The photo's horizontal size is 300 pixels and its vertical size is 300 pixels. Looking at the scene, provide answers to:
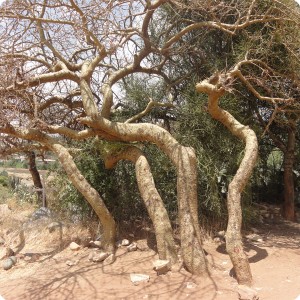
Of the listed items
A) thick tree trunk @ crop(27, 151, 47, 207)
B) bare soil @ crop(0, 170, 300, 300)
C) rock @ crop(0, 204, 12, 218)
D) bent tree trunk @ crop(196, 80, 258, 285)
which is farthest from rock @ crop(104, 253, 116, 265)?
rock @ crop(0, 204, 12, 218)

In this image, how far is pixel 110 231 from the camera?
236 inches

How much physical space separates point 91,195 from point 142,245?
1.37 metres

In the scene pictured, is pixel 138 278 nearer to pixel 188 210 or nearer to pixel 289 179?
pixel 188 210

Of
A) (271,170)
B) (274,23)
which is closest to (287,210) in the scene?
(271,170)

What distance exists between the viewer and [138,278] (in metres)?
4.83

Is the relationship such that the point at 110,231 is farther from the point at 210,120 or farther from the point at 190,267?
the point at 210,120

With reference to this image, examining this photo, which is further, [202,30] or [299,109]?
[202,30]

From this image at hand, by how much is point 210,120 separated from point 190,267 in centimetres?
317

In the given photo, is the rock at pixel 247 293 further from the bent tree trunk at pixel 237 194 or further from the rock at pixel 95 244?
the rock at pixel 95 244

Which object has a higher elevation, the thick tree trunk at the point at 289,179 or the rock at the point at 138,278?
the thick tree trunk at the point at 289,179

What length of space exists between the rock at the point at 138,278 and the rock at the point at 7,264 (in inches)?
99.3

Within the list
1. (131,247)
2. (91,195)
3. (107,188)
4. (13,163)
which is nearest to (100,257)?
(131,247)

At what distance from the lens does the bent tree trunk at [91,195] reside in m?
5.85

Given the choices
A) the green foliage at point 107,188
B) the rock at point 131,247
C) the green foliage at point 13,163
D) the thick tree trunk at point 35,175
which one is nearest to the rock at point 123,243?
the rock at point 131,247
